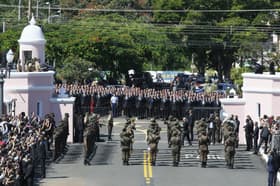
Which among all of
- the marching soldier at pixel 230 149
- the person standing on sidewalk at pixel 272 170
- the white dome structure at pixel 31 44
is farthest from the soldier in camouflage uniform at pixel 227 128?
the white dome structure at pixel 31 44

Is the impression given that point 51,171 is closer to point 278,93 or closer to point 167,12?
point 278,93

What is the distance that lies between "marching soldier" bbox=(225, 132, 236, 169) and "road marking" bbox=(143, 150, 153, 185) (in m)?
2.90

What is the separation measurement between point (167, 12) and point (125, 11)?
24846 mm

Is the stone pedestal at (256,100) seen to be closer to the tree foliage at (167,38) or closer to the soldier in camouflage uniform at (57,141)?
the soldier in camouflage uniform at (57,141)

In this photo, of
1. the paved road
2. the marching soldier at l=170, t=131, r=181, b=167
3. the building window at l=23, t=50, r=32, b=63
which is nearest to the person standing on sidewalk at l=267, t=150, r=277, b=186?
the paved road

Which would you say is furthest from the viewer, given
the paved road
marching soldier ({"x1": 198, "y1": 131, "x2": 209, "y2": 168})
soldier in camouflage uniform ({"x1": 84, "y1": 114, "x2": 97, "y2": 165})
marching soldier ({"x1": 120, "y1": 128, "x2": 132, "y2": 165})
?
soldier in camouflage uniform ({"x1": 84, "y1": 114, "x2": 97, "y2": 165})

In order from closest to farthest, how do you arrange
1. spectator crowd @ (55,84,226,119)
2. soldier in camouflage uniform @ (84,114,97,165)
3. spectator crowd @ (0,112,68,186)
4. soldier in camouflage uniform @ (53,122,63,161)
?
spectator crowd @ (0,112,68,186) → soldier in camouflage uniform @ (84,114,97,165) → soldier in camouflage uniform @ (53,122,63,161) → spectator crowd @ (55,84,226,119)

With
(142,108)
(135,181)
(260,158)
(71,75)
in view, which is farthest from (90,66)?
(135,181)

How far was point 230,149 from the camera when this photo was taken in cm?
4144

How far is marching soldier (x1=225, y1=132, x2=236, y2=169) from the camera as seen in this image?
41281mm

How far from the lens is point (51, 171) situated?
40219 mm

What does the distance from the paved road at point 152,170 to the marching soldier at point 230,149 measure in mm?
299

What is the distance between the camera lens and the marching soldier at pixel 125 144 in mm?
41594

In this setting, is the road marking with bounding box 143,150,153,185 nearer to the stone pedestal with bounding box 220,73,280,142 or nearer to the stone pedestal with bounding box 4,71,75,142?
the stone pedestal with bounding box 4,71,75,142
